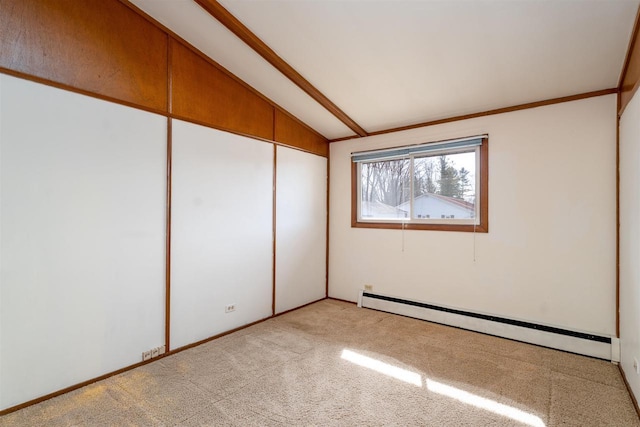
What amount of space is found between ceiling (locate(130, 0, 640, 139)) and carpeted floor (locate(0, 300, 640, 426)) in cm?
242

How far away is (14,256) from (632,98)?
423 centimetres

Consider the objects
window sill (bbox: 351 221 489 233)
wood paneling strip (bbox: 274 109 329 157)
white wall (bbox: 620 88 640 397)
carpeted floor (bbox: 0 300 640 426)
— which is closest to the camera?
carpeted floor (bbox: 0 300 640 426)

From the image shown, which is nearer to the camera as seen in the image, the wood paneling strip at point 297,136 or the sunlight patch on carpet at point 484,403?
the sunlight patch on carpet at point 484,403

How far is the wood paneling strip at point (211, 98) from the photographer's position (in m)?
2.79

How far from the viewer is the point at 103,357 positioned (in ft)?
7.67

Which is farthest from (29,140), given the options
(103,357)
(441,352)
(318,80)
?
(441,352)

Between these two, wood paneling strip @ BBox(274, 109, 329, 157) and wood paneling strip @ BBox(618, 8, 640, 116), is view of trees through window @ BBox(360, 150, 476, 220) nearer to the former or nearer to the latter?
wood paneling strip @ BBox(274, 109, 329, 157)

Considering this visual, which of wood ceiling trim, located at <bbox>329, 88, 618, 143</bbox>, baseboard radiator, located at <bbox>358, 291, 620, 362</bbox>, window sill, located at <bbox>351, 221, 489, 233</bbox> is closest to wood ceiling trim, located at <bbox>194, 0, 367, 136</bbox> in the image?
wood ceiling trim, located at <bbox>329, 88, 618, 143</bbox>

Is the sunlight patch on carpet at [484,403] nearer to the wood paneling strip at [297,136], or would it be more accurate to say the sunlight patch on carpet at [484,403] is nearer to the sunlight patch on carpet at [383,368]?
the sunlight patch on carpet at [383,368]

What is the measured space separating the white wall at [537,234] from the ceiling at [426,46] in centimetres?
28

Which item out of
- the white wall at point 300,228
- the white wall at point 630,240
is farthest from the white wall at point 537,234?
the white wall at point 300,228

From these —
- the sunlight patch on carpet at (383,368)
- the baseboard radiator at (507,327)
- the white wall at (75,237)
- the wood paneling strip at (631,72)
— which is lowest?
the sunlight patch on carpet at (383,368)

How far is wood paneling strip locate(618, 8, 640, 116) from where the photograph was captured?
2014 millimetres

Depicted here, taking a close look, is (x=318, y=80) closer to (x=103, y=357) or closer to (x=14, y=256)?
(x=14, y=256)
